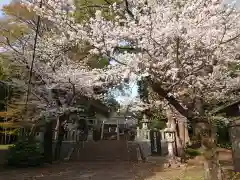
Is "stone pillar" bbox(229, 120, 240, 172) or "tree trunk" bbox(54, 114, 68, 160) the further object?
"tree trunk" bbox(54, 114, 68, 160)

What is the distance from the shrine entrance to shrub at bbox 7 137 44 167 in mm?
6954

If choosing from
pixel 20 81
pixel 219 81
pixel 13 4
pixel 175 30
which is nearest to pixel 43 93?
pixel 20 81

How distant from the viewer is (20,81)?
13.8 meters

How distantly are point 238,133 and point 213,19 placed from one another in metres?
3.82

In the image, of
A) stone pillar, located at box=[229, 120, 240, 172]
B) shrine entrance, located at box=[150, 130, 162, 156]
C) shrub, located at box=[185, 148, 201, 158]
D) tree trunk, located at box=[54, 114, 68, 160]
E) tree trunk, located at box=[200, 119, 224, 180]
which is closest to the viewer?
tree trunk, located at box=[200, 119, 224, 180]

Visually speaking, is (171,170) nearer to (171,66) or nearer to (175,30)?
(171,66)

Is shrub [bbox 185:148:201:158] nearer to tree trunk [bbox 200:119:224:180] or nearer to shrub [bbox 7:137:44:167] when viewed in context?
shrub [bbox 7:137:44:167]

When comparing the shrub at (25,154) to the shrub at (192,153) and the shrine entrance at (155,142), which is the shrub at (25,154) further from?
Result: the shrub at (192,153)

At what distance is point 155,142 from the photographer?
1734cm

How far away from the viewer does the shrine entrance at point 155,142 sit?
55.8 feet

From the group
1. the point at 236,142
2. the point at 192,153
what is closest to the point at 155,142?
the point at 192,153

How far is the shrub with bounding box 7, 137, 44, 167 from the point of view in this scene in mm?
13062

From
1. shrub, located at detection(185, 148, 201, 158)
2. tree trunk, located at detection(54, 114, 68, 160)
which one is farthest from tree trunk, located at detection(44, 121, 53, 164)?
shrub, located at detection(185, 148, 201, 158)

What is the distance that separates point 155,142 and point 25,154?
789 centimetres
